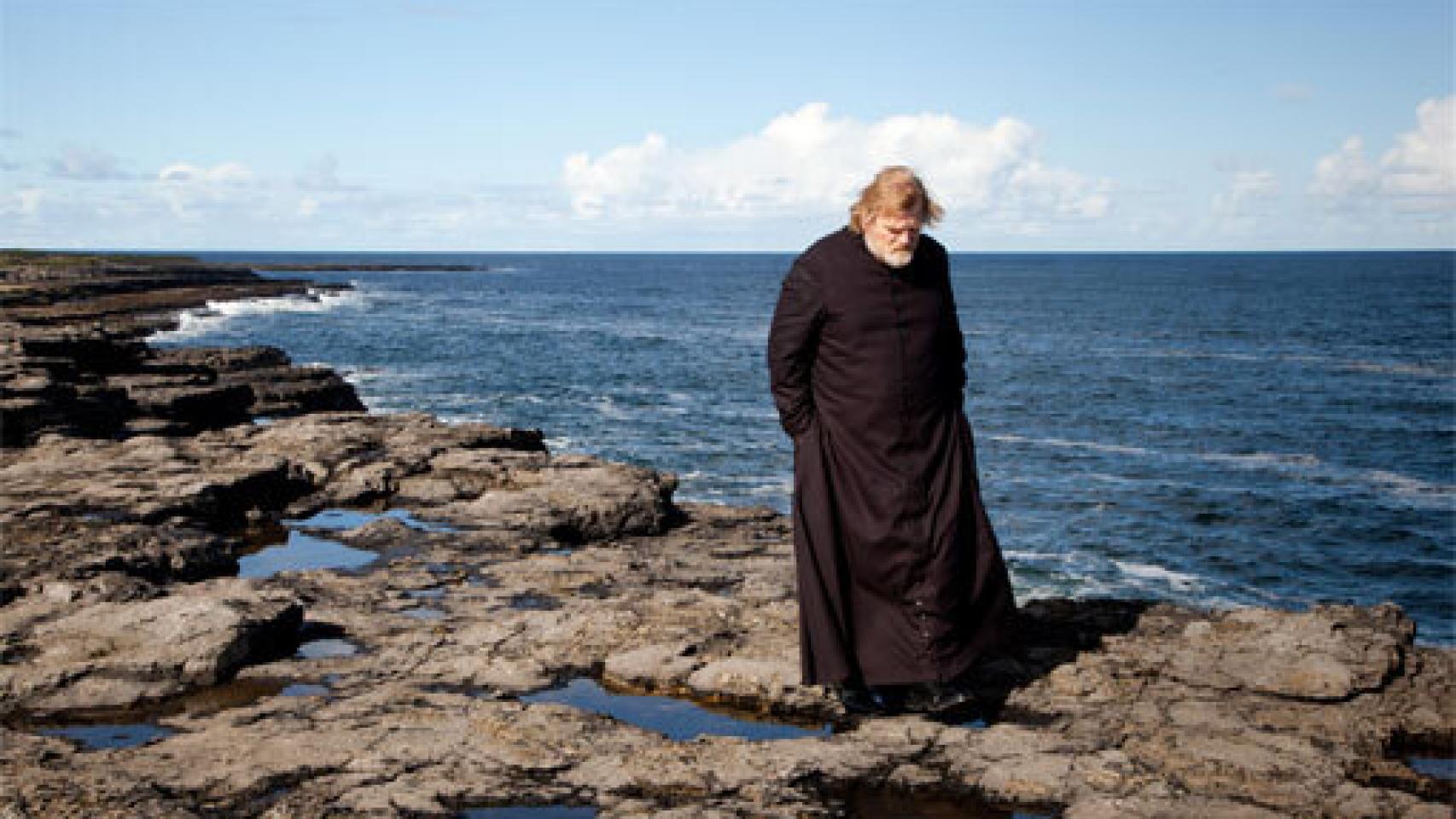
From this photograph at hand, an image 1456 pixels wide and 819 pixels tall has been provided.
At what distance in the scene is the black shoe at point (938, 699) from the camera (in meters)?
6.17

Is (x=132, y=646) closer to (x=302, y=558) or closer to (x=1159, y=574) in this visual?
(x=302, y=558)

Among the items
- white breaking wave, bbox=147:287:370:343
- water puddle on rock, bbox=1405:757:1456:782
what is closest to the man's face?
water puddle on rock, bbox=1405:757:1456:782

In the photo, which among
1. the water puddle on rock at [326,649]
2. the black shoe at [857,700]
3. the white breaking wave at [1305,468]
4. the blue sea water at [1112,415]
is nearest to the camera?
the black shoe at [857,700]

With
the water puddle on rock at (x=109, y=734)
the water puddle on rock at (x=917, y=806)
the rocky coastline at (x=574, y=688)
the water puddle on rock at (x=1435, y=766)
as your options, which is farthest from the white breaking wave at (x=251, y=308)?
the water puddle on rock at (x=1435, y=766)

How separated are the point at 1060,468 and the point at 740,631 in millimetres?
25412

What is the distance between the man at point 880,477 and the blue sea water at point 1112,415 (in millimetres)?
14021

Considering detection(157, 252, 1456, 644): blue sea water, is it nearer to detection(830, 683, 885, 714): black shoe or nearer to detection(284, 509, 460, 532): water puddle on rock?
detection(284, 509, 460, 532): water puddle on rock

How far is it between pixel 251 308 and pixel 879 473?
276 feet

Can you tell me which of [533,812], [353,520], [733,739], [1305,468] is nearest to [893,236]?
[733,739]

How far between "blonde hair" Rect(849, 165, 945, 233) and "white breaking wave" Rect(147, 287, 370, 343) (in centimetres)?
5159

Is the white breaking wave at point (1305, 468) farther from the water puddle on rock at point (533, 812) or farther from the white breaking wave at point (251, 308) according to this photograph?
the white breaking wave at point (251, 308)

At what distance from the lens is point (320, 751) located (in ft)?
18.6

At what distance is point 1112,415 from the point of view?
40.7 meters

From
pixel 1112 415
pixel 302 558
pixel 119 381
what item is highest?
pixel 119 381
